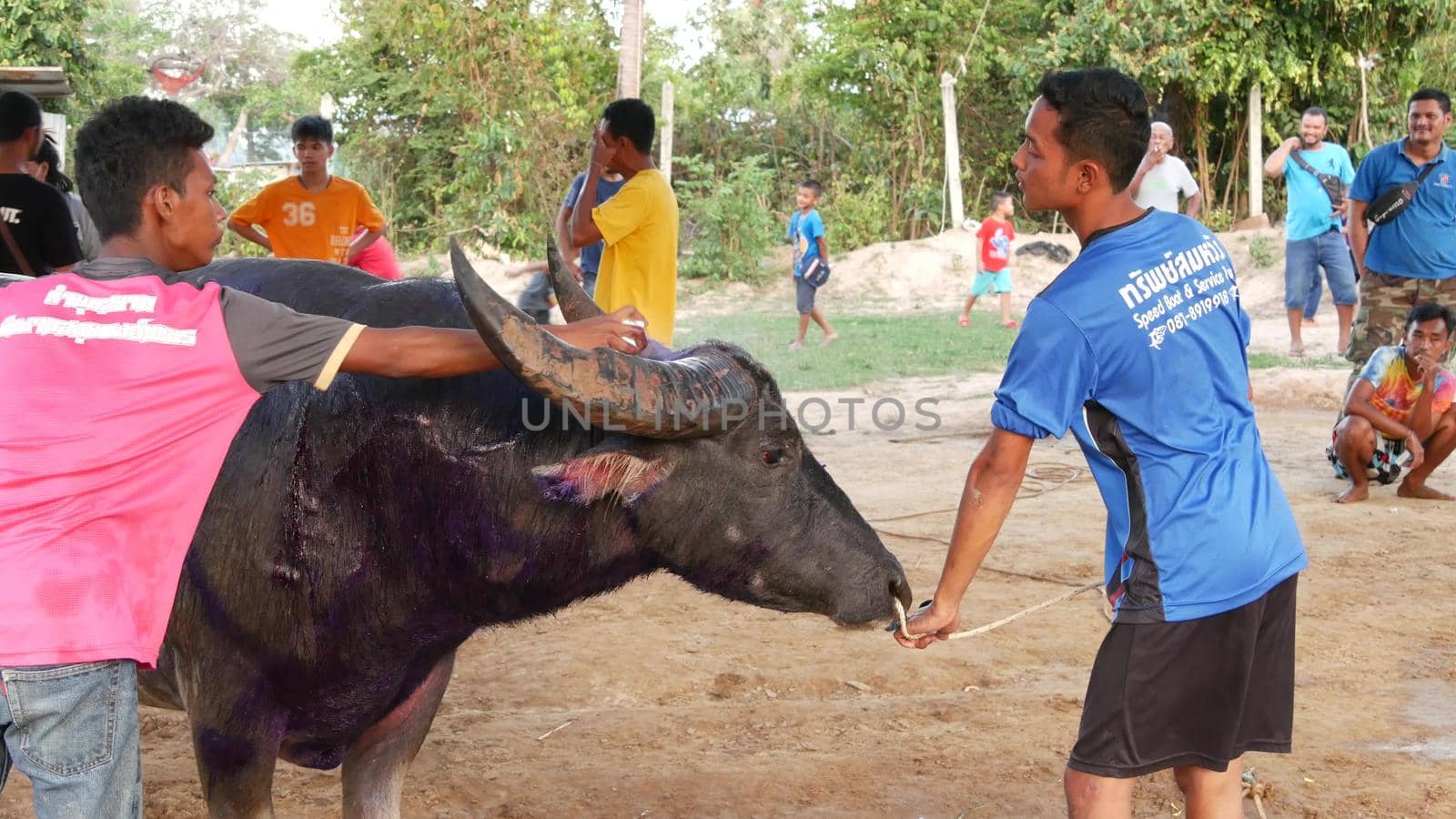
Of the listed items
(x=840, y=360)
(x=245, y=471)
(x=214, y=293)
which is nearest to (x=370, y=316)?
(x=245, y=471)

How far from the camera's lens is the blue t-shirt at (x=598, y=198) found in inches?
275

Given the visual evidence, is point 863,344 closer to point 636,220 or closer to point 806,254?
point 806,254

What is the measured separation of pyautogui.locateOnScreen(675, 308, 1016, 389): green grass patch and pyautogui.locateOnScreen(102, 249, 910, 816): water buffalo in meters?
7.67

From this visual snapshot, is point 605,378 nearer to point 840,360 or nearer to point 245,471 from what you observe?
point 245,471

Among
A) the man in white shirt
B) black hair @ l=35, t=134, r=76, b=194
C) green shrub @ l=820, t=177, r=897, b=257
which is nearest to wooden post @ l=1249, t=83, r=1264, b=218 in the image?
green shrub @ l=820, t=177, r=897, b=257

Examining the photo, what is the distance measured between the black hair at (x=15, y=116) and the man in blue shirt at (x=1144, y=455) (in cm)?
477

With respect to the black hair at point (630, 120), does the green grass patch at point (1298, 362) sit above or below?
below

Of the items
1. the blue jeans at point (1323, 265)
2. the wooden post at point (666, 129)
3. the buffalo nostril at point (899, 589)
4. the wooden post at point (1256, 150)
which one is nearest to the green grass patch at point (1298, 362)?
the blue jeans at point (1323, 265)

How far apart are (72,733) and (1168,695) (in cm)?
219

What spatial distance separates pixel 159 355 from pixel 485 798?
2152 mm

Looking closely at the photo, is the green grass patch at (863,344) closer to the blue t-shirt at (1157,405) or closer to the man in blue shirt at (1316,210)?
the man in blue shirt at (1316,210)

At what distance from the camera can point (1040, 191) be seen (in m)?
2.83

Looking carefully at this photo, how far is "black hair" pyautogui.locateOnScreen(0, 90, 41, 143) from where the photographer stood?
554 centimetres

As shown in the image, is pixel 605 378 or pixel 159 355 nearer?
pixel 159 355
